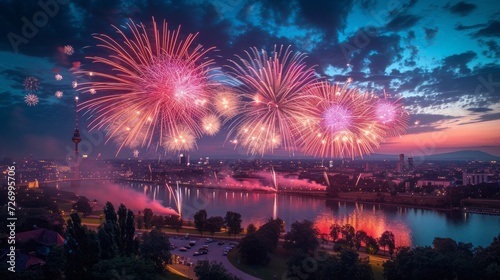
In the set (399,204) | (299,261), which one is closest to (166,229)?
(299,261)

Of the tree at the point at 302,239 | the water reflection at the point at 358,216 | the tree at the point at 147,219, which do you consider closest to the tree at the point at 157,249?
the tree at the point at 302,239

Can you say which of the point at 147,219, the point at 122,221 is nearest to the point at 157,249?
the point at 122,221

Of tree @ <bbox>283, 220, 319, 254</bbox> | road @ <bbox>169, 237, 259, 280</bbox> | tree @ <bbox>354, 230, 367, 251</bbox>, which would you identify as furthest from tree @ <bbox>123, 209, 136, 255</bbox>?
tree @ <bbox>354, 230, 367, 251</bbox>

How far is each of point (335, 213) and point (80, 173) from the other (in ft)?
141

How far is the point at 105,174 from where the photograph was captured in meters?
54.8

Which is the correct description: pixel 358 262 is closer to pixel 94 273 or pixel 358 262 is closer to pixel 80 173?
pixel 94 273

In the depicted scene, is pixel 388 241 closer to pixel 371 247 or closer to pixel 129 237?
pixel 371 247

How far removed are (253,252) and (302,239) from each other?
213 centimetres

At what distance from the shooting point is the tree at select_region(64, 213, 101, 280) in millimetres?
5477

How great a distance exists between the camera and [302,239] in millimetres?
11633

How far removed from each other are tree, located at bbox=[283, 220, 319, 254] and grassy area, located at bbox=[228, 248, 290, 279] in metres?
0.53

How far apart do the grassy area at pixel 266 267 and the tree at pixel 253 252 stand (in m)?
Answer: 0.19

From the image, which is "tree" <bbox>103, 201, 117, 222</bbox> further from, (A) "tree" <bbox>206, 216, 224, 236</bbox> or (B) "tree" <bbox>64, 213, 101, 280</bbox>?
(A) "tree" <bbox>206, 216, 224, 236</bbox>

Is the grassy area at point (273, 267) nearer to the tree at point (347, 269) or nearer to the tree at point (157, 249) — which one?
the tree at point (347, 269)
